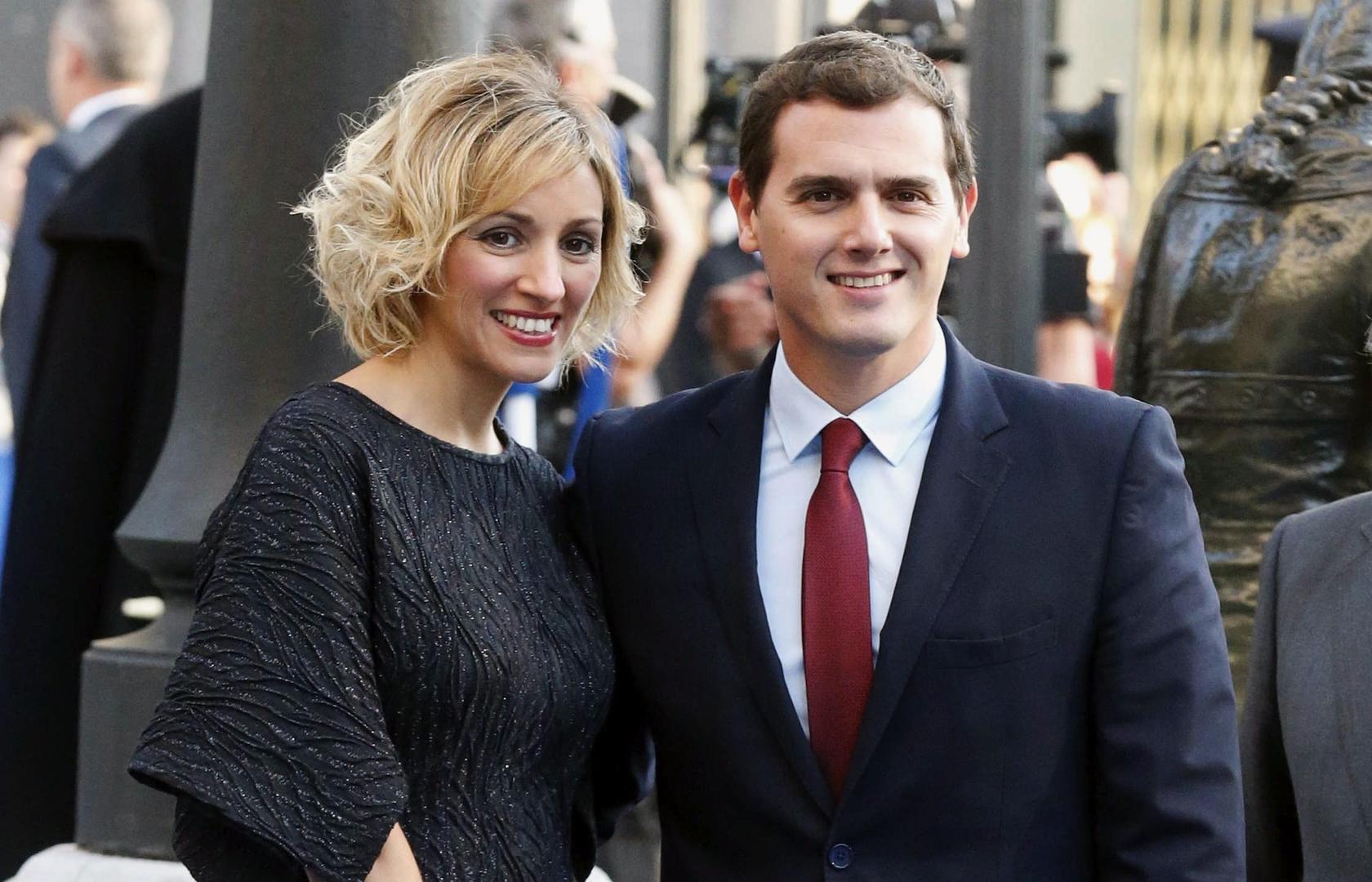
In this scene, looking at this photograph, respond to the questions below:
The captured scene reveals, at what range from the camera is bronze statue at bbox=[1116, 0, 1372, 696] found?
161 inches

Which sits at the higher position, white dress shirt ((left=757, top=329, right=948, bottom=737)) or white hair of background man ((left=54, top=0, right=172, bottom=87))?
white hair of background man ((left=54, top=0, right=172, bottom=87))

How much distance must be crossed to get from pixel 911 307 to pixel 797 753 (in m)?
0.67

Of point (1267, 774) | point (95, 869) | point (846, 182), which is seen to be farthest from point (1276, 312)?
point (95, 869)

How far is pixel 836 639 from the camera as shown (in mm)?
3016

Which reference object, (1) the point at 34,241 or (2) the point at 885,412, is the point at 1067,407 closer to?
(2) the point at 885,412

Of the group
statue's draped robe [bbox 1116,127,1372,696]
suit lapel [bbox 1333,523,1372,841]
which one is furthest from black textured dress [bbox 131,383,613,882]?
statue's draped robe [bbox 1116,127,1372,696]

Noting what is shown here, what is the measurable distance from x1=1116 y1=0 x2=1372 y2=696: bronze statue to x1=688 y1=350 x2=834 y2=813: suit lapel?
128 centimetres

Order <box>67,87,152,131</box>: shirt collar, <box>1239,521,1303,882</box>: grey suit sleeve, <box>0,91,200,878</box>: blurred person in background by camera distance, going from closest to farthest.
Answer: <box>1239,521,1303,882</box>: grey suit sleeve, <box>0,91,200,878</box>: blurred person in background, <box>67,87,152,131</box>: shirt collar

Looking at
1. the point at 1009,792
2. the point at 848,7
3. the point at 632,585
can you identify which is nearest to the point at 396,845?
the point at 632,585

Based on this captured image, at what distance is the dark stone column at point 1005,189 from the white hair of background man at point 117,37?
3.43m

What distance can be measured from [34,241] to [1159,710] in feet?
15.5

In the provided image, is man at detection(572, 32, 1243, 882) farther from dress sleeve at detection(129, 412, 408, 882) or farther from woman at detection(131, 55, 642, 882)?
dress sleeve at detection(129, 412, 408, 882)

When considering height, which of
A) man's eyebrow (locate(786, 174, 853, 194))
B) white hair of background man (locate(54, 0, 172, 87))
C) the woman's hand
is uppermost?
white hair of background man (locate(54, 0, 172, 87))

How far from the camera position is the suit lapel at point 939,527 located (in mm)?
2969
